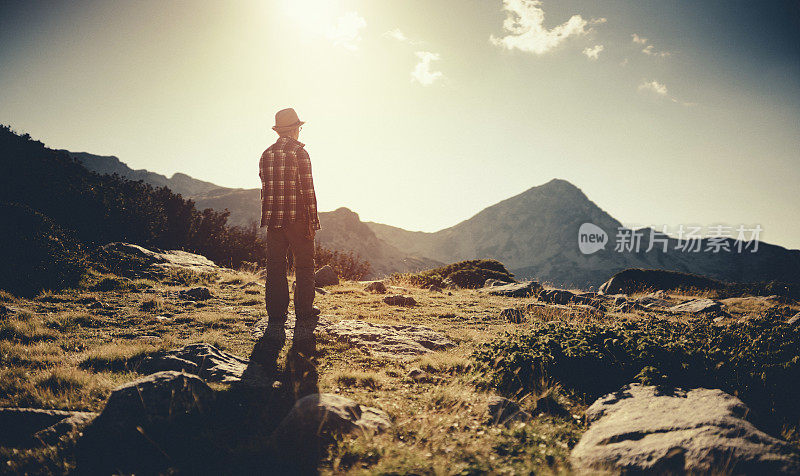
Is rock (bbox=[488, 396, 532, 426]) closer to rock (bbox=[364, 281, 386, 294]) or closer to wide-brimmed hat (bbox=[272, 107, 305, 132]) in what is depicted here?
wide-brimmed hat (bbox=[272, 107, 305, 132])

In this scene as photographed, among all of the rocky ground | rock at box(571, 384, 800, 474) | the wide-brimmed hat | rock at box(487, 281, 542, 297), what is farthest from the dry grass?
rock at box(487, 281, 542, 297)

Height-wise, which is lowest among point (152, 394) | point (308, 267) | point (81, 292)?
point (81, 292)

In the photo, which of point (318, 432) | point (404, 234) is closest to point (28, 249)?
point (318, 432)

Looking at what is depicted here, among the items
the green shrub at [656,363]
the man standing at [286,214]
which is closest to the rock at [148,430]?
the man standing at [286,214]

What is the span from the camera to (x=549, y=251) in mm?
133500

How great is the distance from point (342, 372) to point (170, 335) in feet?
9.29

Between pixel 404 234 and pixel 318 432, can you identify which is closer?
pixel 318 432

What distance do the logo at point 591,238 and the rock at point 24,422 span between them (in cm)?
14613

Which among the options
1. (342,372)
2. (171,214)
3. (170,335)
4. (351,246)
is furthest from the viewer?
(351,246)

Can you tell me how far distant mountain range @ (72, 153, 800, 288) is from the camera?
344ft

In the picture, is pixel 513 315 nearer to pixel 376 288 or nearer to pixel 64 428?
pixel 376 288

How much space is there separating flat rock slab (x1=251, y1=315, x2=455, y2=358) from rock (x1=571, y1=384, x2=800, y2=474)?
8.61 feet

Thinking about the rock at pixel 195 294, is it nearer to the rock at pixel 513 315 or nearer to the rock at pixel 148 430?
the rock at pixel 148 430

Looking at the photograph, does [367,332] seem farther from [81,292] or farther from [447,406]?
[81,292]
